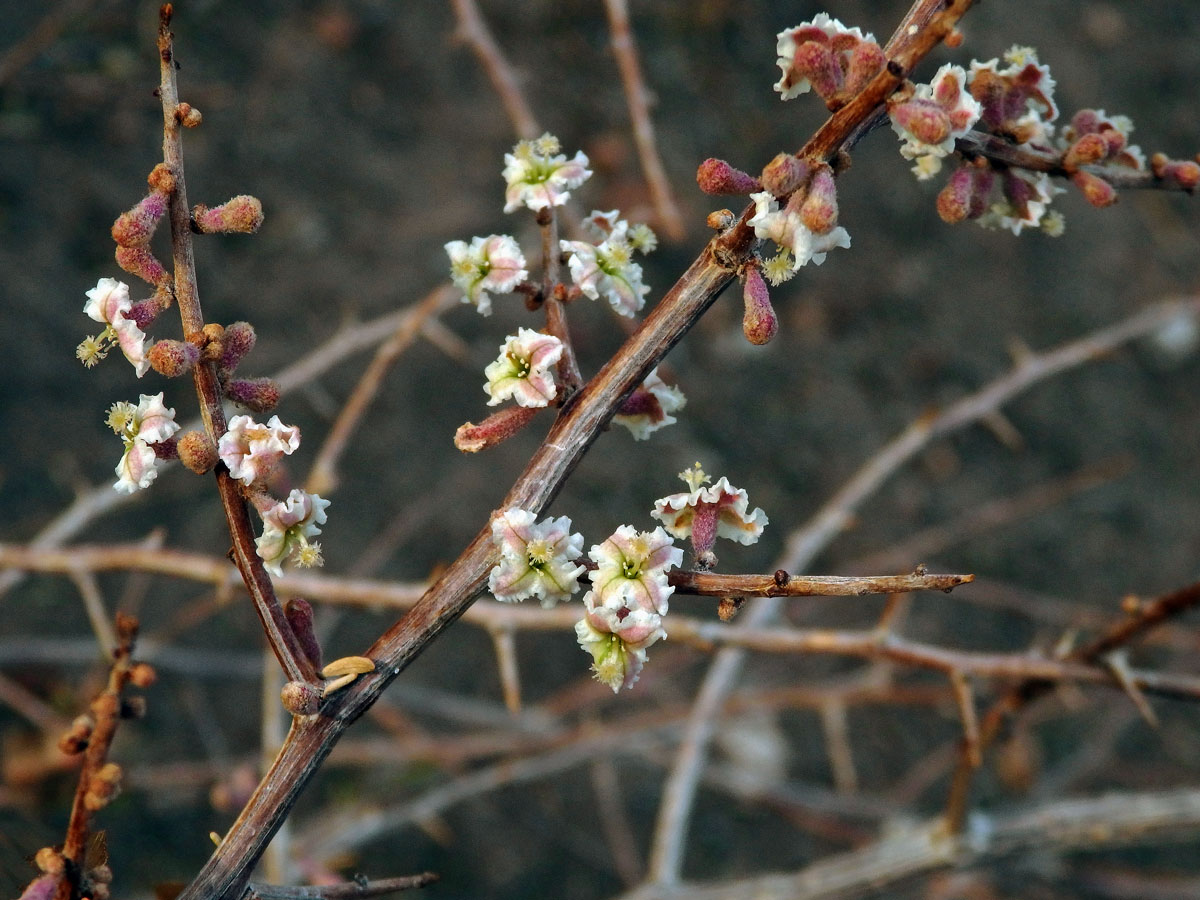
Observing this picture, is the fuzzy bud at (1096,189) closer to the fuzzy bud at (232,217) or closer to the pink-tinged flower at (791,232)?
the pink-tinged flower at (791,232)

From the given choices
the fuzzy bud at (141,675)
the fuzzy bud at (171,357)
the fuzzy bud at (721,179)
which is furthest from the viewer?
the fuzzy bud at (141,675)

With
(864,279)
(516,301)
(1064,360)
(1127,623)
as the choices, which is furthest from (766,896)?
(864,279)

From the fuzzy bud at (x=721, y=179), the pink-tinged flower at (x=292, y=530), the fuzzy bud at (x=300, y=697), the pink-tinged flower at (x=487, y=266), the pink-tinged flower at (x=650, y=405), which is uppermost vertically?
the pink-tinged flower at (x=487, y=266)

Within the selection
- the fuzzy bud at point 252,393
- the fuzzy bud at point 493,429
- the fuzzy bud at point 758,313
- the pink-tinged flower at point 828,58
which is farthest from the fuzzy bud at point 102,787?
the pink-tinged flower at point 828,58

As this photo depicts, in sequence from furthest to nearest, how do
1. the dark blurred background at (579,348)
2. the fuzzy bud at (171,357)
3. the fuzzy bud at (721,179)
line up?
the dark blurred background at (579,348) → the fuzzy bud at (721,179) → the fuzzy bud at (171,357)

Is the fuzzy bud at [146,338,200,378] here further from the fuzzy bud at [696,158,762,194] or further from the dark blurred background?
the dark blurred background

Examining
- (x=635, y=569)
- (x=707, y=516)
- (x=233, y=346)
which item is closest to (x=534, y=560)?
(x=635, y=569)
